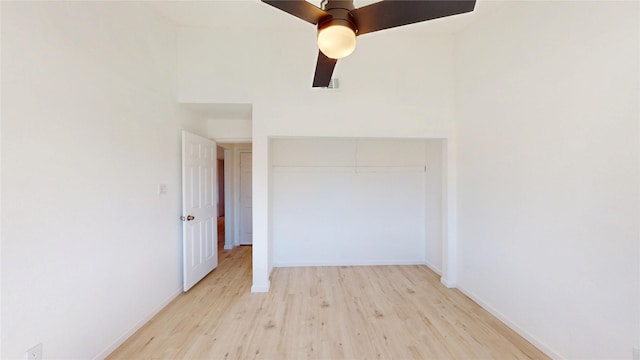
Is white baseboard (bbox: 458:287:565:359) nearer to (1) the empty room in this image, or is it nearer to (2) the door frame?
(1) the empty room

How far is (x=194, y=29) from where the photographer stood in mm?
3150

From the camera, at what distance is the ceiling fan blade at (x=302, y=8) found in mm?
1316

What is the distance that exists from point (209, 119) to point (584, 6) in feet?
13.5

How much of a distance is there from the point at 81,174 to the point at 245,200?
3649mm

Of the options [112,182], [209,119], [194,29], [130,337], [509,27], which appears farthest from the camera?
[209,119]

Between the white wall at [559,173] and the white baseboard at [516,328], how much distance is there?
0.05 ft

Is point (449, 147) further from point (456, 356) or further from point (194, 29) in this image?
point (194, 29)

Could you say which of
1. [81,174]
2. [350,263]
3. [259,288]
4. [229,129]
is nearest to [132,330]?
[259,288]

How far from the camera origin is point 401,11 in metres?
1.33

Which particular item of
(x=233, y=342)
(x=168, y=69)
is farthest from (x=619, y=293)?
(x=168, y=69)

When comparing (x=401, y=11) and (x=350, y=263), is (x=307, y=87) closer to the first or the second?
Answer: (x=401, y=11)

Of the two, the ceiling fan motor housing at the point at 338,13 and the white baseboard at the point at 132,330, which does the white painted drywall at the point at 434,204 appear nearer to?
the ceiling fan motor housing at the point at 338,13

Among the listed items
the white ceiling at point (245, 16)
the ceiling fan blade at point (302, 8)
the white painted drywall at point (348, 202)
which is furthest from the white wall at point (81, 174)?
the white painted drywall at point (348, 202)

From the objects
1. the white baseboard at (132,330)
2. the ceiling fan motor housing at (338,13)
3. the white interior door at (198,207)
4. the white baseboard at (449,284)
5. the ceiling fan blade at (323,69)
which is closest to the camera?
the ceiling fan motor housing at (338,13)
